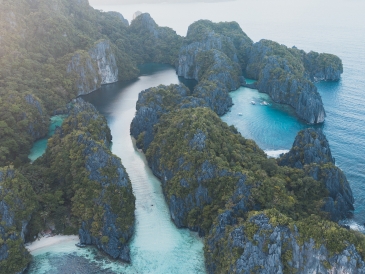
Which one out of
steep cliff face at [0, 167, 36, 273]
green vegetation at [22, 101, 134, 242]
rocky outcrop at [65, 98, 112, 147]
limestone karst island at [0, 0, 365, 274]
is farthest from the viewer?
rocky outcrop at [65, 98, 112, 147]

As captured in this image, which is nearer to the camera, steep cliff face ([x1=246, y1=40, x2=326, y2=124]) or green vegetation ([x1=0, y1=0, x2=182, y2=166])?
green vegetation ([x1=0, y1=0, x2=182, y2=166])

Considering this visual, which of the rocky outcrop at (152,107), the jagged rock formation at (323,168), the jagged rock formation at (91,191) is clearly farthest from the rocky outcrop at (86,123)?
the jagged rock formation at (323,168)

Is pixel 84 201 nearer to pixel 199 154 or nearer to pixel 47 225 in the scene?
pixel 47 225

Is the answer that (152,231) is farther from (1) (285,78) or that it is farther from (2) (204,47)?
(2) (204,47)

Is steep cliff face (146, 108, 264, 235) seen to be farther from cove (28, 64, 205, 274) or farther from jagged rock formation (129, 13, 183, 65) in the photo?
jagged rock formation (129, 13, 183, 65)

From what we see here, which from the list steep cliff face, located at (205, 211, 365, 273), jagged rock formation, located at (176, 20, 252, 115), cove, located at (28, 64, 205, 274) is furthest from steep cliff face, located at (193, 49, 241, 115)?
steep cliff face, located at (205, 211, 365, 273)

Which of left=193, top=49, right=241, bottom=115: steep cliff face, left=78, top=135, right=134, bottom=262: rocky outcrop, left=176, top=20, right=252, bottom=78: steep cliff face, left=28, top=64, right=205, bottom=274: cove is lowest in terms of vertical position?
left=28, top=64, right=205, bottom=274: cove

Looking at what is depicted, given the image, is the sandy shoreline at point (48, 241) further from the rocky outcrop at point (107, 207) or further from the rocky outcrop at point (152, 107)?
the rocky outcrop at point (152, 107)
